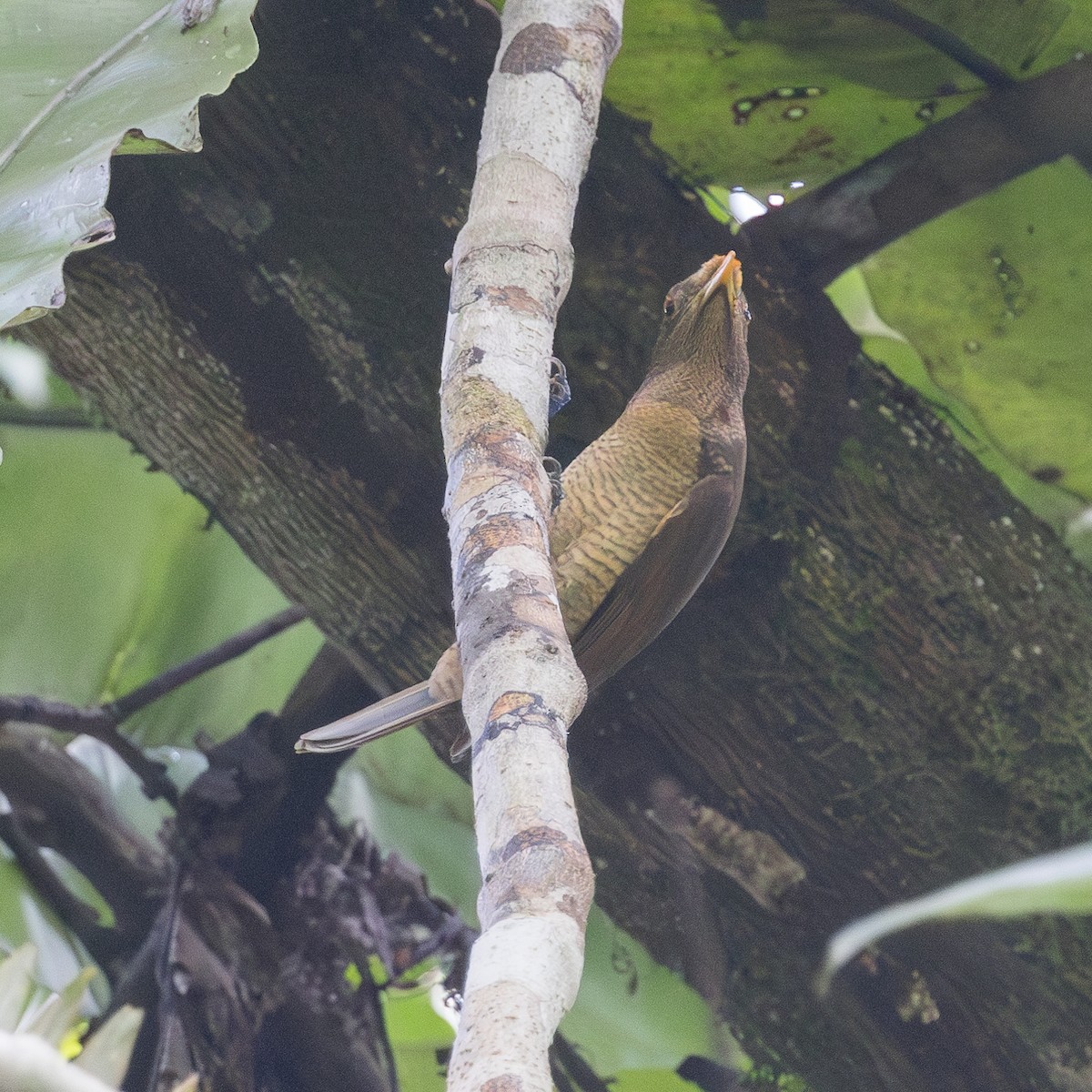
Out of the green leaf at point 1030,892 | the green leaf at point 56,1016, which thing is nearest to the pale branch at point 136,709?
the green leaf at point 56,1016

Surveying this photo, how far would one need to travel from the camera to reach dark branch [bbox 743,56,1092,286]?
2236 millimetres

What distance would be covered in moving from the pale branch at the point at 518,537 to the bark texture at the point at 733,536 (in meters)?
0.64

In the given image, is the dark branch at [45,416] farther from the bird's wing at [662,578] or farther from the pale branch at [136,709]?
the bird's wing at [662,578]

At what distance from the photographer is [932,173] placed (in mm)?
2314

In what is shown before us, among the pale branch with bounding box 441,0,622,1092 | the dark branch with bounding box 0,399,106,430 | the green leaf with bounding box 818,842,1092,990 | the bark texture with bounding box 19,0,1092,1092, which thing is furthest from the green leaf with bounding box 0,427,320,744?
the green leaf with bounding box 818,842,1092,990

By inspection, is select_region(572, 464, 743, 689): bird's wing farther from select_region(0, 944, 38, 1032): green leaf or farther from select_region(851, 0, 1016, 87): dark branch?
select_region(0, 944, 38, 1032): green leaf

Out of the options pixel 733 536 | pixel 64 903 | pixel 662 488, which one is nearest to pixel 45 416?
pixel 64 903

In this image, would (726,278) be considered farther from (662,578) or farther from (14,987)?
(14,987)

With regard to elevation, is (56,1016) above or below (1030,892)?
below

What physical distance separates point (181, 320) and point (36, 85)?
0.67m

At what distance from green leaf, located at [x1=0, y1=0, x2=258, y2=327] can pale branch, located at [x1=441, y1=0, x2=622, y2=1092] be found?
35 centimetres

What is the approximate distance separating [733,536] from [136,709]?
4.58 feet

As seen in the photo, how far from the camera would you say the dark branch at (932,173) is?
7.34 feet

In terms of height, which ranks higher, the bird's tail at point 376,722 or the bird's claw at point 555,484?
the bird's claw at point 555,484
